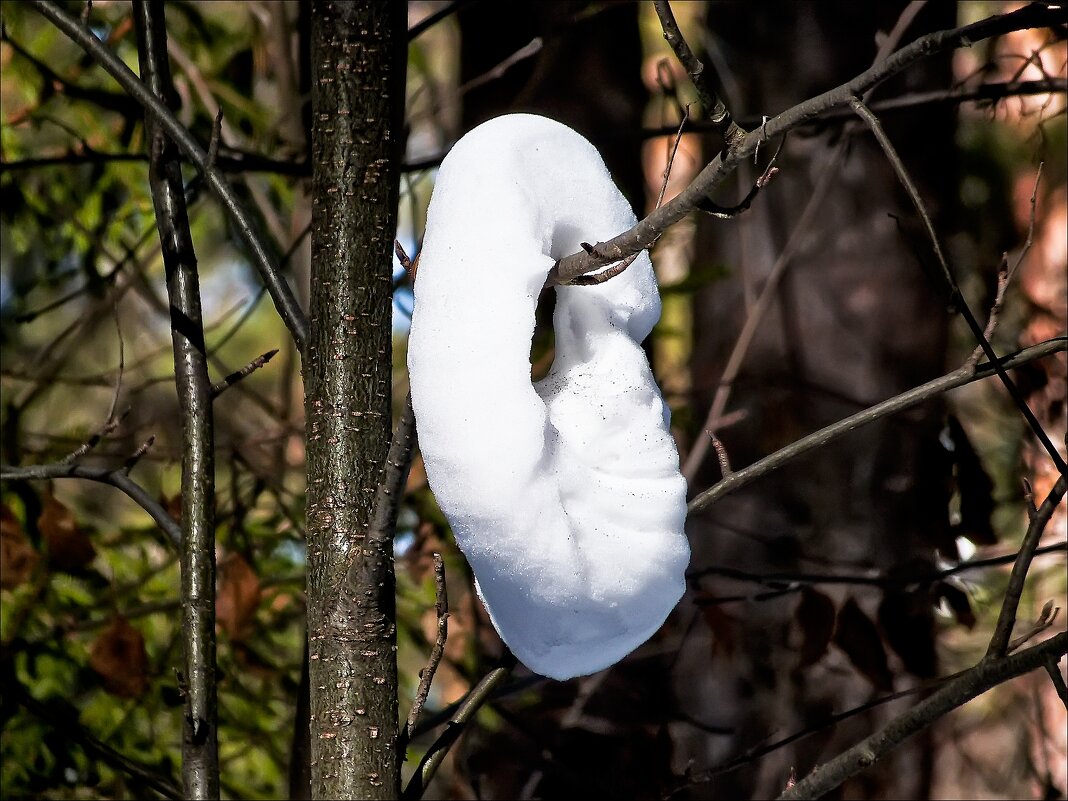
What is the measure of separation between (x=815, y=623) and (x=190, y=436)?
0.95 metres

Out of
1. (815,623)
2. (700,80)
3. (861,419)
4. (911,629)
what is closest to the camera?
(700,80)

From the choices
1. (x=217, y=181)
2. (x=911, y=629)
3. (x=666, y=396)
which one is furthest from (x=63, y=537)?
(x=911, y=629)

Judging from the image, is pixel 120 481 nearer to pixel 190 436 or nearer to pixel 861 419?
pixel 190 436

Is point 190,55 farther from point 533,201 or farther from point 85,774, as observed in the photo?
point 533,201

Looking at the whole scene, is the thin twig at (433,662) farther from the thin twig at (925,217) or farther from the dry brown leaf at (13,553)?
the dry brown leaf at (13,553)

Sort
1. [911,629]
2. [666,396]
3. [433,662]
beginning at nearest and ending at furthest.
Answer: [433,662] < [911,629] < [666,396]

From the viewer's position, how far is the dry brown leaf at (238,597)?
1.71 m

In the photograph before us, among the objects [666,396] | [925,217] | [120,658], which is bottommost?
[120,658]

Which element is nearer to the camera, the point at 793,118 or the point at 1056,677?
the point at 793,118

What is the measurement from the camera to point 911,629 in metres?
1.96

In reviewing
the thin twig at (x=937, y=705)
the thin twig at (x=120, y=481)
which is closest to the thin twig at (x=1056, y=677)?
the thin twig at (x=937, y=705)

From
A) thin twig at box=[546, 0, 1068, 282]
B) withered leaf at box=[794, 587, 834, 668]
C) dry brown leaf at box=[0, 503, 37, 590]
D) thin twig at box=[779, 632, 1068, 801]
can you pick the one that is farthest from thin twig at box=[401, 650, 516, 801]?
dry brown leaf at box=[0, 503, 37, 590]

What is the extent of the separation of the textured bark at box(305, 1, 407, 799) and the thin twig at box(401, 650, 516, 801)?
0.12 feet

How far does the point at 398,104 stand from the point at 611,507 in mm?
471
